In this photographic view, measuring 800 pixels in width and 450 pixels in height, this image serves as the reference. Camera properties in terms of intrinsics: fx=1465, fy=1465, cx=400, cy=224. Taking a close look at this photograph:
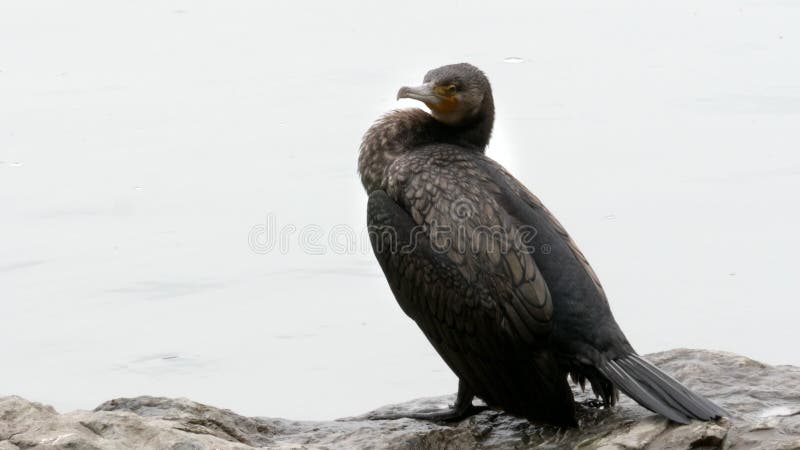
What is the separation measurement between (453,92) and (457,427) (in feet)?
4.91

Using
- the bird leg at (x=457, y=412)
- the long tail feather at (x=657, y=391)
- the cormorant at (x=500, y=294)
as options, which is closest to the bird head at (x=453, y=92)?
the cormorant at (x=500, y=294)

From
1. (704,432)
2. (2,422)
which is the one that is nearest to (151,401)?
(2,422)

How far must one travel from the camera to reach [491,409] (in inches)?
247

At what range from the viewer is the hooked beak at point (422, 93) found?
21.2ft

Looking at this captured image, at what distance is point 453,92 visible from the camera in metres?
6.50

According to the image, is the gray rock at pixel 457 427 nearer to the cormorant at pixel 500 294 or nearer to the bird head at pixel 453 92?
the cormorant at pixel 500 294

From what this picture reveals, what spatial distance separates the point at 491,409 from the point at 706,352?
101 centimetres

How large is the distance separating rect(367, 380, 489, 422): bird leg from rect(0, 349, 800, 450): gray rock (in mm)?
41

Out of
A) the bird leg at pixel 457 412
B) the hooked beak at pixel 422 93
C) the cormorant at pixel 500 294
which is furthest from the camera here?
the hooked beak at pixel 422 93

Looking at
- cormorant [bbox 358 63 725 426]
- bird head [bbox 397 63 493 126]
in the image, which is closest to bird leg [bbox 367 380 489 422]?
cormorant [bbox 358 63 725 426]

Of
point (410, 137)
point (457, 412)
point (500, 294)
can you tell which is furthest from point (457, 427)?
point (410, 137)

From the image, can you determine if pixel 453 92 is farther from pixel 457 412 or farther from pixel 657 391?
pixel 657 391

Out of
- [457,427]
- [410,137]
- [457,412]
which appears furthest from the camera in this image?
[410,137]

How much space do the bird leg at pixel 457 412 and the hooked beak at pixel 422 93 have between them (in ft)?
4.13
